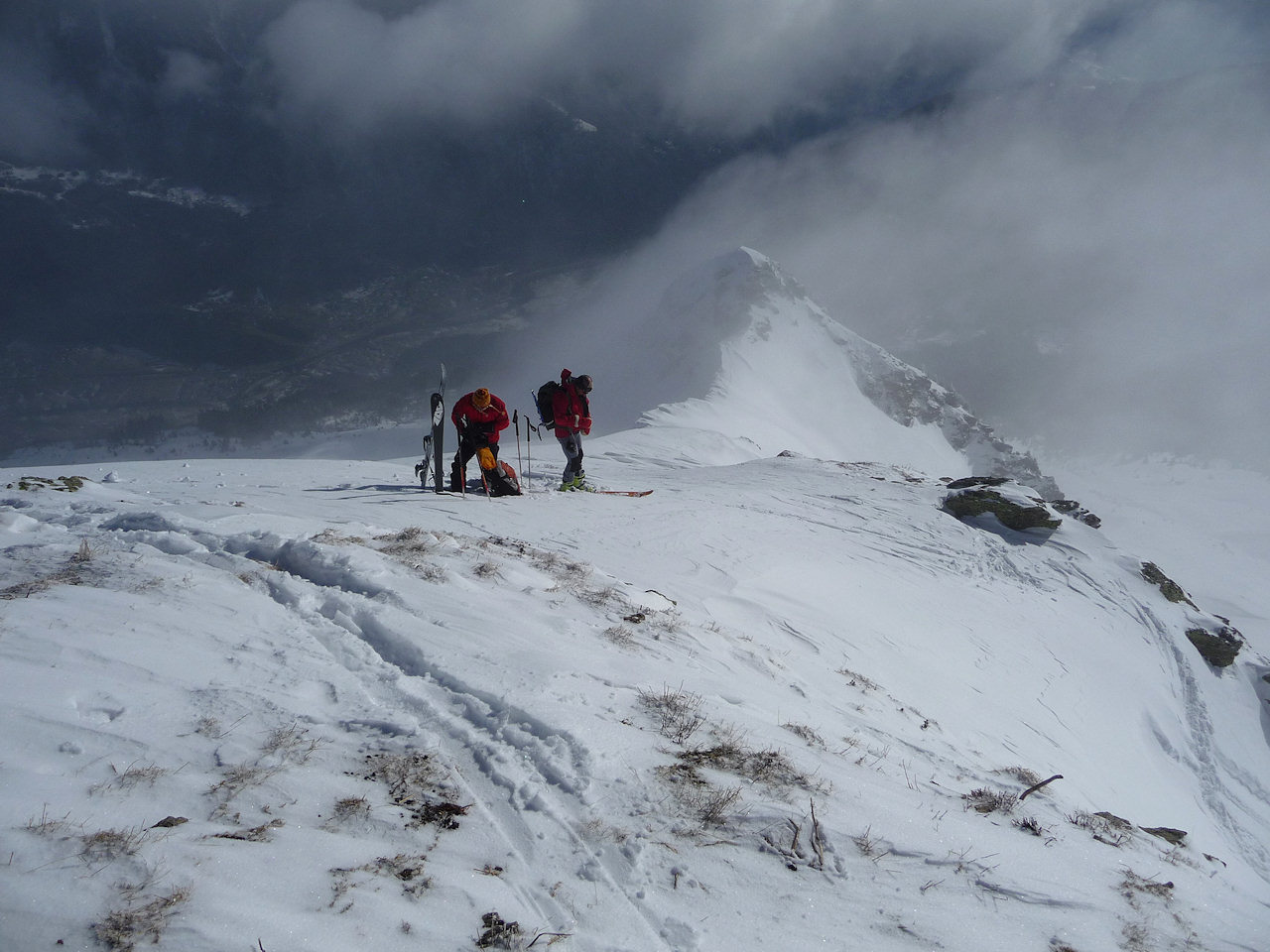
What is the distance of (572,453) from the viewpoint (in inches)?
555

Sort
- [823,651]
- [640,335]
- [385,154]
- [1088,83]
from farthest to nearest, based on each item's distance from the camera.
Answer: [1088,83]
[385,154]
[640,335]
[823,651]

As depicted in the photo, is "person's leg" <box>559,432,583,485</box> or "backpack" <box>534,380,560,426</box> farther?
"person's leg" <box>559,432,583,485</box>

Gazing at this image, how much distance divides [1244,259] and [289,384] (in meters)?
165

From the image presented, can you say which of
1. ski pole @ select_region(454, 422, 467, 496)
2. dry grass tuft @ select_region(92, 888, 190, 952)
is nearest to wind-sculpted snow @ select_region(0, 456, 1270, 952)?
dry grass tuft @ select_region(92, 888, 190, 952)

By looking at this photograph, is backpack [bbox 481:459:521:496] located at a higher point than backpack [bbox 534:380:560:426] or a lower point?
lower

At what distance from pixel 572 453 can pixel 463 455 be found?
2.92 m

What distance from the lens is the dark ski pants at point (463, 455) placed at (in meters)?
11.7

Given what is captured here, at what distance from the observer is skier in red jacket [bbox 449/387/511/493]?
11.5m

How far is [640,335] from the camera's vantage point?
6444 cm

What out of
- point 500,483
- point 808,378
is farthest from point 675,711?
point 808,378

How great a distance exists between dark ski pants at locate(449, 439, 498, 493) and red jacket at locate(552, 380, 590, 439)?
1.99 metres

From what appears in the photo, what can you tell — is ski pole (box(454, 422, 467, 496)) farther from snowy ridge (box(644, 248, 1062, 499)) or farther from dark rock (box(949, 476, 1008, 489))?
snowy ridge (box(644, 248, 1062, 499))

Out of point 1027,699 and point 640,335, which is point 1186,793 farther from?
point 640,335

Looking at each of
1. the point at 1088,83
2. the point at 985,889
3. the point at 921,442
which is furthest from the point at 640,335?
the point at 1088,83
